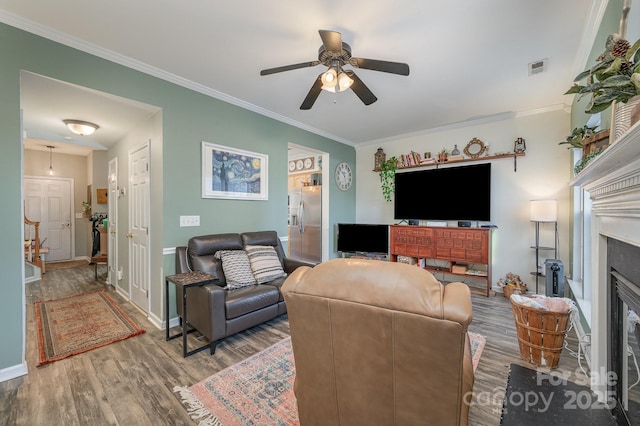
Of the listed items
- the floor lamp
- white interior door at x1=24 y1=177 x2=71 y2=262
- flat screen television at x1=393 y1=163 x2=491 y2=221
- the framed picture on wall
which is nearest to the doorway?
the framed picture on wall

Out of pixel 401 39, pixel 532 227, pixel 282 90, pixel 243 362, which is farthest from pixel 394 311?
pixel 532 227

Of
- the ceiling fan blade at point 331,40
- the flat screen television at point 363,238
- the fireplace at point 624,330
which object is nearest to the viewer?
the fireplace at point 624,330

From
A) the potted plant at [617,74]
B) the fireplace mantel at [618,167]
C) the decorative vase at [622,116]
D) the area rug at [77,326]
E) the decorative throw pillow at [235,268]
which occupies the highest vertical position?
the potted plant at [617,74]

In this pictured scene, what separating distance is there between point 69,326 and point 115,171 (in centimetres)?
233

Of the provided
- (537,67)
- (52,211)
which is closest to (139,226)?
(537,67)

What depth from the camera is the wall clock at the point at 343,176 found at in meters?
5.17

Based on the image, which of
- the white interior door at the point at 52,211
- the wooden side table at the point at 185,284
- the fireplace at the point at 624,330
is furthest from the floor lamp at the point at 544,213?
the white interior door at the point at 52,211

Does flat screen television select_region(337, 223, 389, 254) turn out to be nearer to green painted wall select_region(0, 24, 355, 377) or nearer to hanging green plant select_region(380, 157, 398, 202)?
hanging green plant select_region(380, 157, 398, 202)

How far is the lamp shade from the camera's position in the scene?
334 centimetres

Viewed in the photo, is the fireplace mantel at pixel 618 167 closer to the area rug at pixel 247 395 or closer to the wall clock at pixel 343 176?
the area rug at pixel 247 395

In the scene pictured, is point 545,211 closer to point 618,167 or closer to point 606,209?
point 606,209

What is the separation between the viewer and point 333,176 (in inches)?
199

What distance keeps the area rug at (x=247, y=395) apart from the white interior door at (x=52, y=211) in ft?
21.6

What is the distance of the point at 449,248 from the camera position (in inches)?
160
